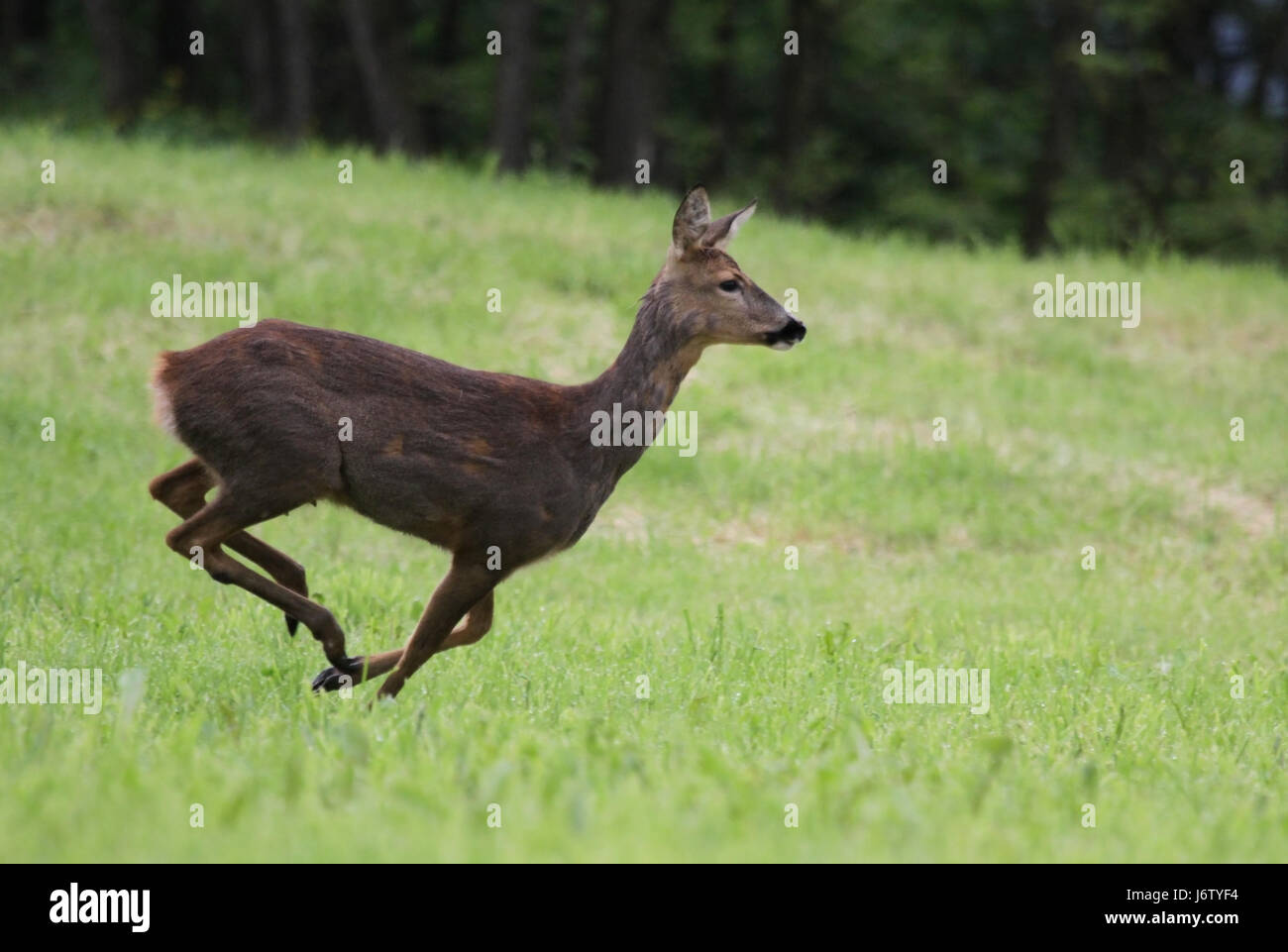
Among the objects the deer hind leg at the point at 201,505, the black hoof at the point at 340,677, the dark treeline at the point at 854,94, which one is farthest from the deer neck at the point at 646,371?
the dark treeline at the point at 854,94

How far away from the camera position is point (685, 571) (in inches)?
438

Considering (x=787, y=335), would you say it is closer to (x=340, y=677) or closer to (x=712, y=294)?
(x=712, y=294)

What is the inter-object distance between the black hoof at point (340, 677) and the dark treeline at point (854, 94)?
22333 mm

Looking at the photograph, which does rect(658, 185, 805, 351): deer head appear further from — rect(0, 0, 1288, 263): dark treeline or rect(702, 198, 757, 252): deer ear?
rect(0, 0, 1288, 263): dark treeline

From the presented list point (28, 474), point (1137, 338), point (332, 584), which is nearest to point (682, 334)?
point (332, 584)

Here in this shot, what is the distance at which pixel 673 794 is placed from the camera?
511cm

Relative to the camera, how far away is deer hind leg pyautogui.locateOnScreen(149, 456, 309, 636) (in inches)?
296

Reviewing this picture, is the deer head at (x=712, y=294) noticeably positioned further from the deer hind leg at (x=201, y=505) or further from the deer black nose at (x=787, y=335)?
the deer hind leg at (x=201, y=505)

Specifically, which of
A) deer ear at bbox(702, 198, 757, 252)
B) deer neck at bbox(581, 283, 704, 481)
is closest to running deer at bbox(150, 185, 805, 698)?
deer neck at bbox(581, 283, 704, 481)

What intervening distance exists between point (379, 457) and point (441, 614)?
691 millimetres

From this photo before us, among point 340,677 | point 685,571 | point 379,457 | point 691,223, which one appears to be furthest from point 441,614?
point 685,571

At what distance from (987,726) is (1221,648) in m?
3.19

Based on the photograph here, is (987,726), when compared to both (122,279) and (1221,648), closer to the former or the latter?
(1221,648)

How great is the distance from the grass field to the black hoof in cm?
13
